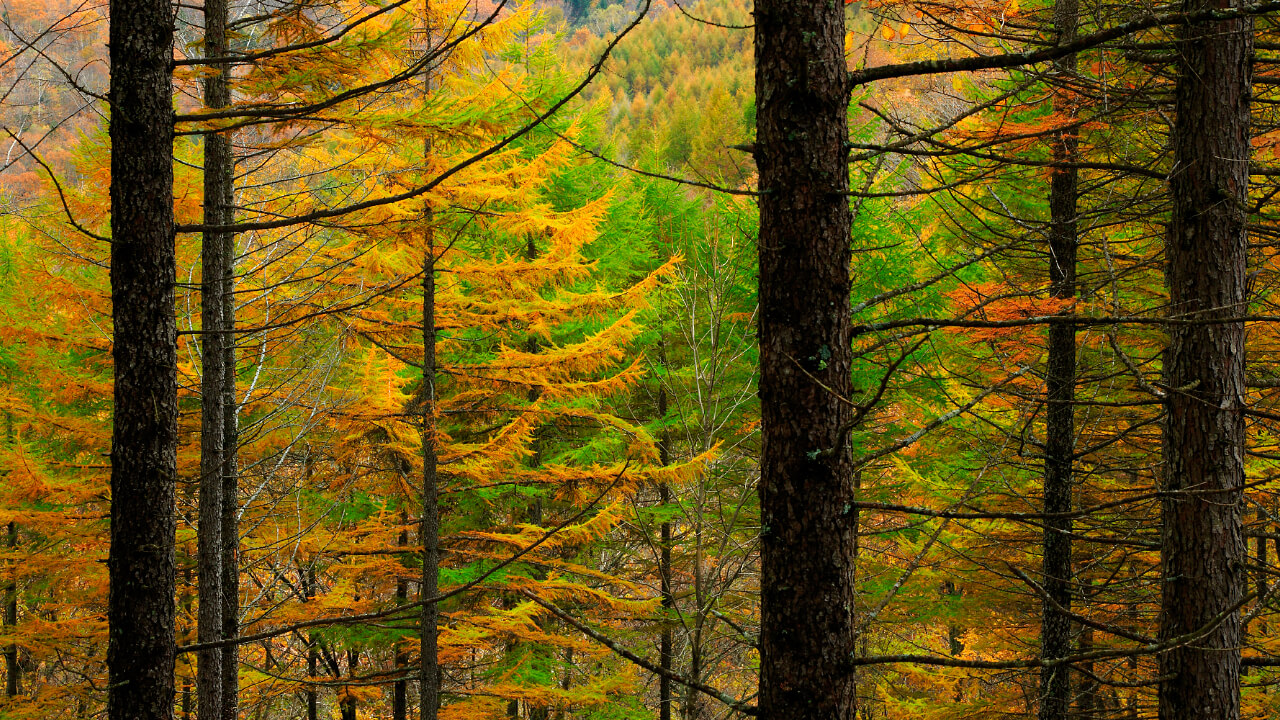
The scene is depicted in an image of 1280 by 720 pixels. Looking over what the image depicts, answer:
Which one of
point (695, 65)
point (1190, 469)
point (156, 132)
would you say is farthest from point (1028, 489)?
point (695, 65)

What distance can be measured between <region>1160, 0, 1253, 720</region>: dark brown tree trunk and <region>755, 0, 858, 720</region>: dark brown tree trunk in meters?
2.53

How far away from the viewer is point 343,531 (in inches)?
371

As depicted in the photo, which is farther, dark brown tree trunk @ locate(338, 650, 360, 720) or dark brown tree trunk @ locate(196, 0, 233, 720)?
dark brown tree trunk @ locate(338, 650, 360, 720)

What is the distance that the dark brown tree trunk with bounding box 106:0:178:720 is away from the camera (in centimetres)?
284

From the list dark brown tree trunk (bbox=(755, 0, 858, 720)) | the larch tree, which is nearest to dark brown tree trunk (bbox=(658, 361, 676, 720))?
the larch tree

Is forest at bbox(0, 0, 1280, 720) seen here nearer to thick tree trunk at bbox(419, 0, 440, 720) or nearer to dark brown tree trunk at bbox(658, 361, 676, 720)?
thick tree trunk at bbox(419, 0, 440, 720)

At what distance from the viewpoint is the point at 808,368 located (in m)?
2.48

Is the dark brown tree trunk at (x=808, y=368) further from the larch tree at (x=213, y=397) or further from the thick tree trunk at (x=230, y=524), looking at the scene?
the thick tree trunk at (x=230, y=524)

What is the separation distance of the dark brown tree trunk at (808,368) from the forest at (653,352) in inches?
0.5

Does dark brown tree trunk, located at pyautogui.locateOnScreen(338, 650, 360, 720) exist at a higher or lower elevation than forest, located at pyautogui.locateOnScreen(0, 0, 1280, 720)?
lower

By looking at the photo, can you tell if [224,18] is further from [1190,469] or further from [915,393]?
[915,393]

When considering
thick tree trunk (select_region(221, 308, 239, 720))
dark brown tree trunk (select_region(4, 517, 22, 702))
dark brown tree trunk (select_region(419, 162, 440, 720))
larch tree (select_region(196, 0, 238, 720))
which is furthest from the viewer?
dark brown tree trunk (select_region(4, 517, 22, 702))

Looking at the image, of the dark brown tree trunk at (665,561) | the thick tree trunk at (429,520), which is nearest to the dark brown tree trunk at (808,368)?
the thick tree trunk at (429,520)

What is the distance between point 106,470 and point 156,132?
29.4 ft
